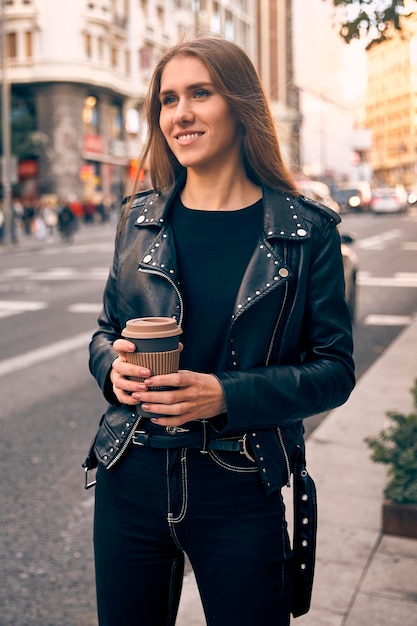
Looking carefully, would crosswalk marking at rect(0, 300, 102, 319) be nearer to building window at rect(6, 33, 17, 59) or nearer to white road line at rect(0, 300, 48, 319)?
white road line at rect(0, 300, 48, 319)

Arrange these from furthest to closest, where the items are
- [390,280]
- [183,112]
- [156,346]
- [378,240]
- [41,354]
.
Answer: [378,240], [390,280], [41,354], [183,112], [156,346]

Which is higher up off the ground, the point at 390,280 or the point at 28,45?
the point at 28,45

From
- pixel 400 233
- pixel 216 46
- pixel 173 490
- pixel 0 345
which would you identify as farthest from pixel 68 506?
pixel 400 233

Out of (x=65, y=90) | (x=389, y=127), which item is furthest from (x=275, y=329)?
(x=389, y=127)

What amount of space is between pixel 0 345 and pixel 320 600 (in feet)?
23.0

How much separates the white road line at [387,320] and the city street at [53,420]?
0.05ft

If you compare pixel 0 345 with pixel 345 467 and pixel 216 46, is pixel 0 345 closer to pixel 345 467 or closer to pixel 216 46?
pixel 345 467

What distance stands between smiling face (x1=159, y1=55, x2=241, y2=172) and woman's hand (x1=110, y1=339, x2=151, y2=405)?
1.84ft

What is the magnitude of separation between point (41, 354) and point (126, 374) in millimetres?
7580

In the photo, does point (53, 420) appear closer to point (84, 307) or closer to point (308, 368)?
point (308, 368)

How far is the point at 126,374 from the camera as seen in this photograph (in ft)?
5.34

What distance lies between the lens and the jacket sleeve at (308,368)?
175 cm

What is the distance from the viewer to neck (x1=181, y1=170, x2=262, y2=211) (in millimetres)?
1979

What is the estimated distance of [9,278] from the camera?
672 inches
